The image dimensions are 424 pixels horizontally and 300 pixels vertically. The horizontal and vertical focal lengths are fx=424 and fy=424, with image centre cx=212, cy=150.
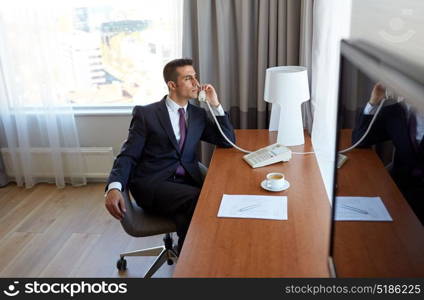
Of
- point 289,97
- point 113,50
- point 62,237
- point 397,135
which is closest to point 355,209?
point 397,135

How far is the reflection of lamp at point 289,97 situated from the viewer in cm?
231

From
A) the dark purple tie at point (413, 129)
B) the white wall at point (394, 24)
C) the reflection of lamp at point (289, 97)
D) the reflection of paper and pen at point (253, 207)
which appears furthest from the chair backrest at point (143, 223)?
the dark purple tie at point (413, 129)

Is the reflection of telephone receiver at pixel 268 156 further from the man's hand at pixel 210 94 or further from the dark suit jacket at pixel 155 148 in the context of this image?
the man's hand at pixel 210 94

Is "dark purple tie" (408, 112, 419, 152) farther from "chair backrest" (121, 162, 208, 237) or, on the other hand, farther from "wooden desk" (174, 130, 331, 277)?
"chair backrest" (121, 162, 208, 237)

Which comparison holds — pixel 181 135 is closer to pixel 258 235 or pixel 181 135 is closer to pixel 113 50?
pixel 258 235

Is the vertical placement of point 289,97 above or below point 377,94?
below

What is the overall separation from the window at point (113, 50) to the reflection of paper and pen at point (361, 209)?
245 centimetres

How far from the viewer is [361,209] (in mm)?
878

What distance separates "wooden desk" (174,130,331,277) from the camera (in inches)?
51.3

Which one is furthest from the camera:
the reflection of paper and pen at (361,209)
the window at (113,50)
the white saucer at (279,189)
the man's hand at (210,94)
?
the window at (113,50)

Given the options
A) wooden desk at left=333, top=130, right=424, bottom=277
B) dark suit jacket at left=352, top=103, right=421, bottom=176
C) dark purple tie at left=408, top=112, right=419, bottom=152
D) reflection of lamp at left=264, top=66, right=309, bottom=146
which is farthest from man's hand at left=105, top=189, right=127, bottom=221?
dark purple tie at left=408, top=112, right=419, bottom=152

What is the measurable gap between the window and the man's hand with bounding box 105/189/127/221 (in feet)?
5.01

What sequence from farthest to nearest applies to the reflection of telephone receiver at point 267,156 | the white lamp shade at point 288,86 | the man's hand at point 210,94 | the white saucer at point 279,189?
1. the man's hand at point 210,94
2. the white lamp shade at point 288,86
3. the reflection of telephone receiver at point 267,156
4. the white saucer at point 279,189

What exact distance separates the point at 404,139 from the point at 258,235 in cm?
93
